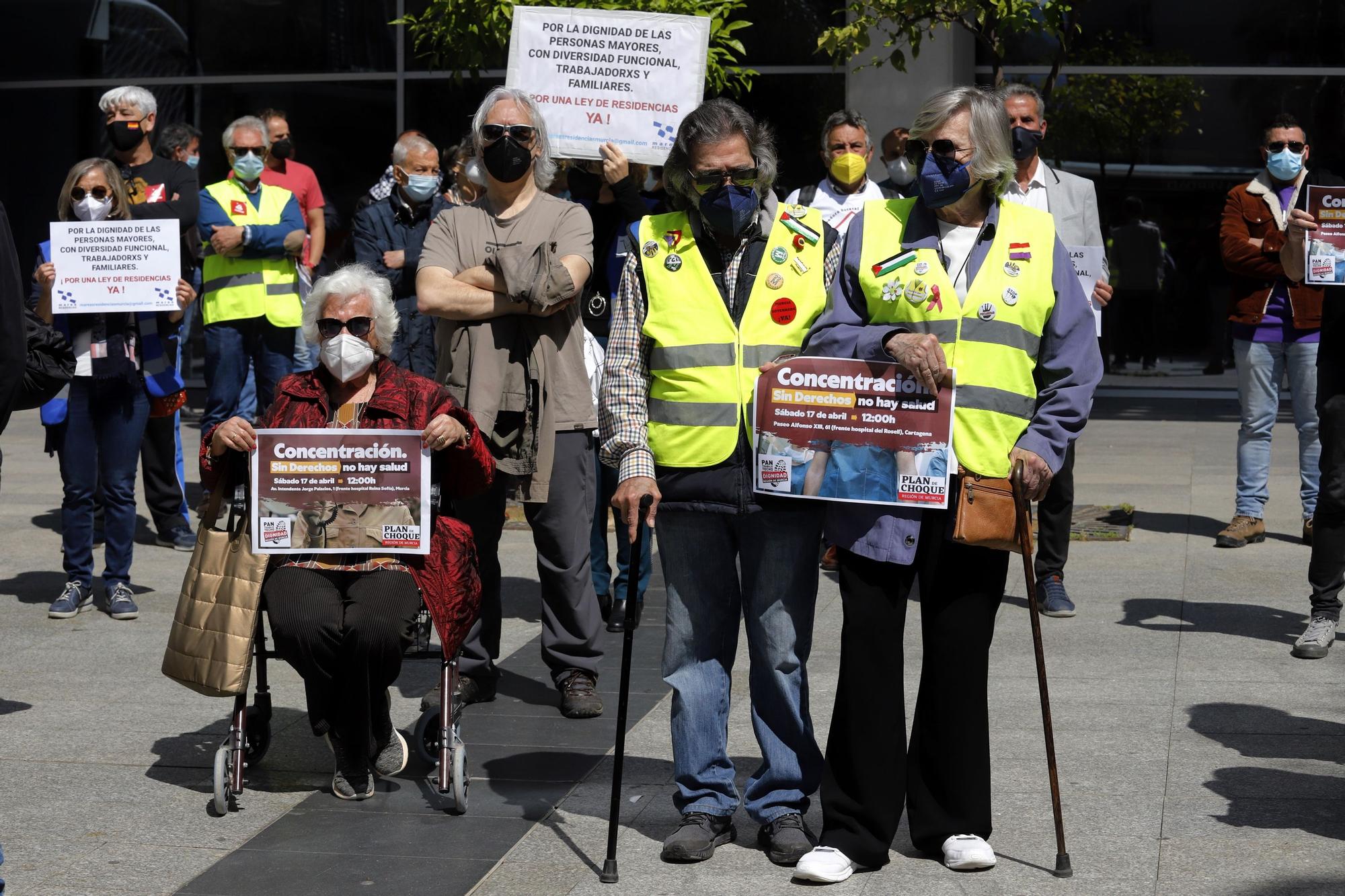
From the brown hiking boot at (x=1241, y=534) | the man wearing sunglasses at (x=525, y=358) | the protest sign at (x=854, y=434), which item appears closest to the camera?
the protest sign at (x=854, y=434)

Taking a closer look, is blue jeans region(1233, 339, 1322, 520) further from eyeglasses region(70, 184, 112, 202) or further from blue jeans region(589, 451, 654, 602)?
eyeglasses region(70, 184, 112, 202)

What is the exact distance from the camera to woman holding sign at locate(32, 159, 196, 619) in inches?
312

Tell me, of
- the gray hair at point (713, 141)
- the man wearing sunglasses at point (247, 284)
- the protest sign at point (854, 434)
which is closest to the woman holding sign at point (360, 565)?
the gray hair at point (713, 141)

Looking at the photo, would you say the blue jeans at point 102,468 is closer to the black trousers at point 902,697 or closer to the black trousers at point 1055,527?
the black trousers at point 1055,527

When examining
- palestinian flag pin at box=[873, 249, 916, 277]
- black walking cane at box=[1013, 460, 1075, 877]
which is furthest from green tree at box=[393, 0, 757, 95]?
black walking cane at box=[1013, 460, 1075, 877]

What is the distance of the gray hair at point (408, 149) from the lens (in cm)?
896

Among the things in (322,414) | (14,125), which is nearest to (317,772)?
(322,414)

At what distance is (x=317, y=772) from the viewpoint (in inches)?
220

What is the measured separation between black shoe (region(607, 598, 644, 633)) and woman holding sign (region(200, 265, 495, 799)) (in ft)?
6.96

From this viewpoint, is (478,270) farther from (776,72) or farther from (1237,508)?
(776,72)

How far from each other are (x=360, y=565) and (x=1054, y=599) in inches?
143

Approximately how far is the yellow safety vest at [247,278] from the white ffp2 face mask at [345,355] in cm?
479

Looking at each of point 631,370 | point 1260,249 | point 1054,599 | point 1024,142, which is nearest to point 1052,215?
point 1024,142

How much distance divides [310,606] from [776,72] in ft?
40.0
